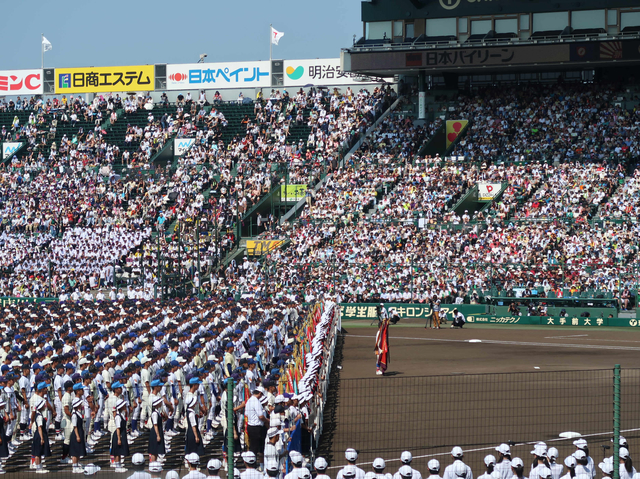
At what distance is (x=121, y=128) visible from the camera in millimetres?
57625

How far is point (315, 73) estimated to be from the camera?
5791 cm

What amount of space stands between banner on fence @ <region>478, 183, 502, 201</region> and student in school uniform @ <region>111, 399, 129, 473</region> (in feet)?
104

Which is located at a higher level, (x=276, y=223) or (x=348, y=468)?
(x=276, y=223)

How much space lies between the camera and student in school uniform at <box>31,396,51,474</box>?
13.5 m

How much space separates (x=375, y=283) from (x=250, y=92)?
25.1m

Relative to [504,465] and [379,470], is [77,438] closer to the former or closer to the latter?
[379,470]

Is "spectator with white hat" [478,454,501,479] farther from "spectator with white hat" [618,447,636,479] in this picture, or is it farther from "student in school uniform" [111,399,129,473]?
"student in school uniform" [111,399,129,473]

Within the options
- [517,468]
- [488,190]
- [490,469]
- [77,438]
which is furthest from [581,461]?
[488,190]

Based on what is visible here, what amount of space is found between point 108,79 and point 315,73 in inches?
603

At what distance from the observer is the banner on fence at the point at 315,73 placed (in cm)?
5738

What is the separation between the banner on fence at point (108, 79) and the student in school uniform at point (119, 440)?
1963 inches

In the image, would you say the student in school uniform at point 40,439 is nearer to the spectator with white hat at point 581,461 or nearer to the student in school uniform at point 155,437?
the student in school uniform at point 155,437

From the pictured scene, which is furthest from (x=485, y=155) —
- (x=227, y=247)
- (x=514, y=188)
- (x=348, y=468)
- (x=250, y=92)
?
(x=348, y=468)

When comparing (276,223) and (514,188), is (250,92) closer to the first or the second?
(276,223)
